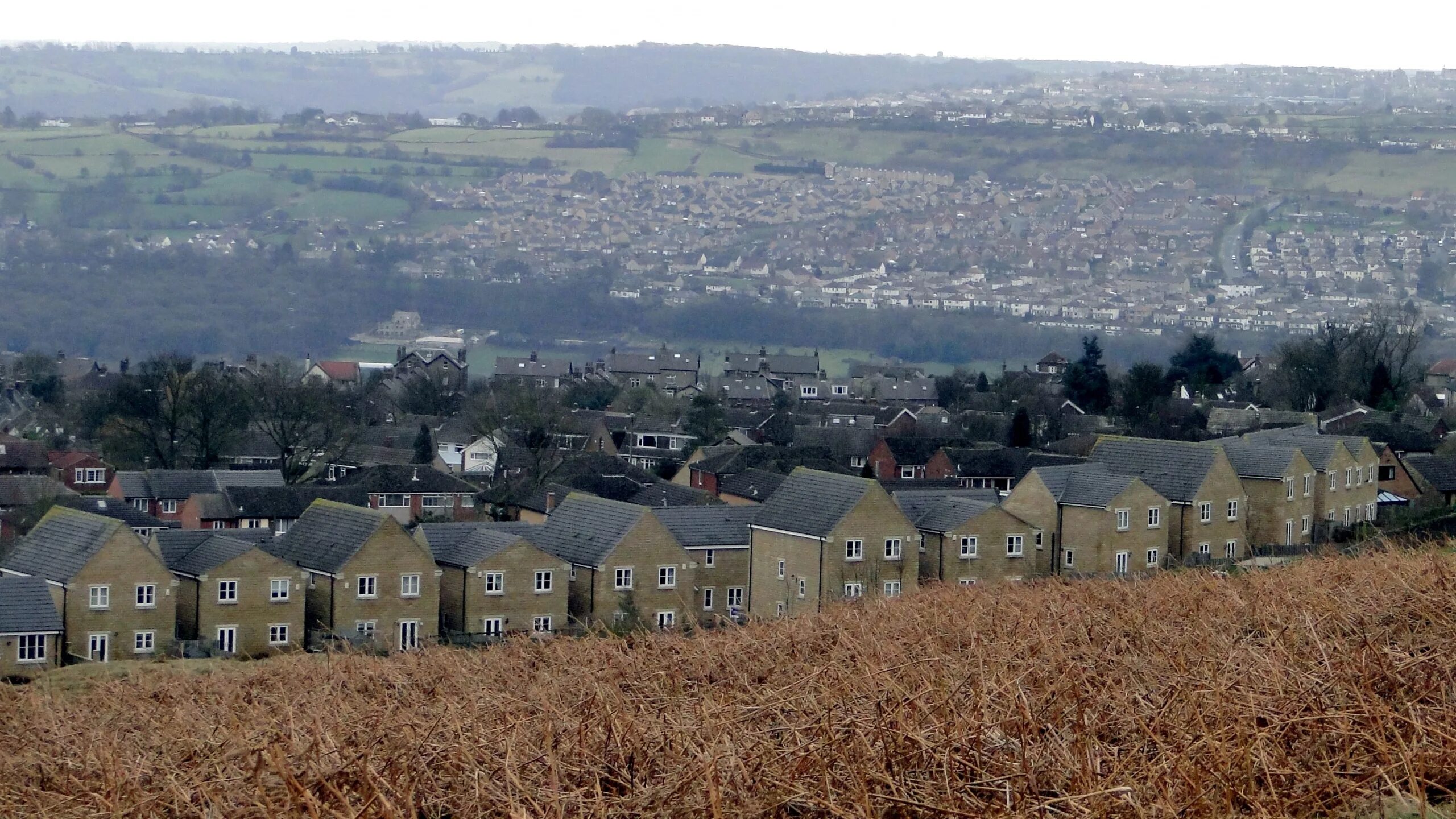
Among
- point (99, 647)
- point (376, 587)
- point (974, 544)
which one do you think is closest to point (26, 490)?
A: point (99, 647)

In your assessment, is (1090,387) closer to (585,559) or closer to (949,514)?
(949,514)

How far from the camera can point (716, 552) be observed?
25000mm

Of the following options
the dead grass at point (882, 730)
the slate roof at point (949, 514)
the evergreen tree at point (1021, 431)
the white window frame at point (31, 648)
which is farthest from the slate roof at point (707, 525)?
the evergreen tree at point (1021, 431)

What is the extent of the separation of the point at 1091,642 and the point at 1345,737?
2698mm

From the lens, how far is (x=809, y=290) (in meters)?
151

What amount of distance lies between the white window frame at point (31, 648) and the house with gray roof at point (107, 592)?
56 cm

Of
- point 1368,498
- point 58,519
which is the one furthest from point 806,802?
point 1368,498

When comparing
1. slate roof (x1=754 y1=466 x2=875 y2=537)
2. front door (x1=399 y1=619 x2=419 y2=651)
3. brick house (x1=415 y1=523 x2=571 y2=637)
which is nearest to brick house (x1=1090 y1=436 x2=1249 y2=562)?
slate roof (x1=754 y1=466 x2=875 y2=537)

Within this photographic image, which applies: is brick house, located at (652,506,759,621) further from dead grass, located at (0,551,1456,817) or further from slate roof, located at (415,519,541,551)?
dead grass, located at (0,551,1456,817)

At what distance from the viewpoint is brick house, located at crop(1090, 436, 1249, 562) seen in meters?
26.0

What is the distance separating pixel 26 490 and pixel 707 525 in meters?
21.6

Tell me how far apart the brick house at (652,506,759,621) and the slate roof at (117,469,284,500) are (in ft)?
57.8

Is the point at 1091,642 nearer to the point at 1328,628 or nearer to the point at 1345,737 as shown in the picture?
the point at 1328,628

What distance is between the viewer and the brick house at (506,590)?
2338 cm
